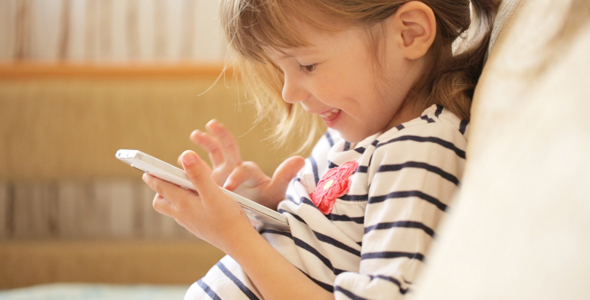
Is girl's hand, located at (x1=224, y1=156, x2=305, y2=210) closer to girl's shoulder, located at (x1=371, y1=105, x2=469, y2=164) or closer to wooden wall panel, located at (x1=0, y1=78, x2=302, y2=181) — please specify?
girl's shoulder, located at (x1=371, y1=105, x2=469, y2=164)

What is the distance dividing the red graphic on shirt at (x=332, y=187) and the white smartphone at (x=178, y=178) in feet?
0.17

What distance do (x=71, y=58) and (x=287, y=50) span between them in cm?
145

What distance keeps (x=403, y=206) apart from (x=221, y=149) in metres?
0.44

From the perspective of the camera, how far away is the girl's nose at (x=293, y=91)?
27.8 inches

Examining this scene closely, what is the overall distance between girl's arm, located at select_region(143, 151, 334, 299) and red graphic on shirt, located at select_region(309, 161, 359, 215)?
9 centimetres

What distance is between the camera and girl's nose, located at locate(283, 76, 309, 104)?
27.8 inches

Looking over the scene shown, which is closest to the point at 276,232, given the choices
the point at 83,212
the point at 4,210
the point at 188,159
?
the point at 188,159

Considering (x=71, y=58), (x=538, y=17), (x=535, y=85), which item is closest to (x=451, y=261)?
(x=535, y=85)

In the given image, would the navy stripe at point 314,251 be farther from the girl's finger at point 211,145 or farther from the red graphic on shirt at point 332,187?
the girl's finger at point 211,145

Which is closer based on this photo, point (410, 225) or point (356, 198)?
point (410, 225)

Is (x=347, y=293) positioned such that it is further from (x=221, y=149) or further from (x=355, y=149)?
(x=221, y=149)

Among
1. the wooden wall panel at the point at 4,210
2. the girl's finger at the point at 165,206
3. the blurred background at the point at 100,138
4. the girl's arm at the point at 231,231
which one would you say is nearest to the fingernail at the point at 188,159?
the girl's arm at the point at 231,231

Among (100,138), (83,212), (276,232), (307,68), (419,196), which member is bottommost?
(83,212)

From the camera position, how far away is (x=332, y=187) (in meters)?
0.69
